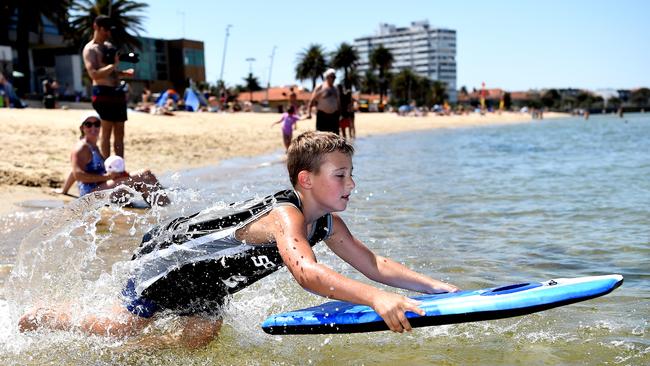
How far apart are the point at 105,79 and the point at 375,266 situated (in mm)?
5884

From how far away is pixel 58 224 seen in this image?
4180 mm

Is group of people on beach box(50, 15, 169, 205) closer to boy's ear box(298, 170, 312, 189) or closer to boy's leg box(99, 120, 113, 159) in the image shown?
boy's leg box(99, 120, 113, 159)

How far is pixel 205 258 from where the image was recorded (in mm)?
3311

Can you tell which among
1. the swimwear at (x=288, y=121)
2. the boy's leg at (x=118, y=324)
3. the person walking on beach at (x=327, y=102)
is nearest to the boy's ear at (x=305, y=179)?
the boy's leg at (x=118, y=324)

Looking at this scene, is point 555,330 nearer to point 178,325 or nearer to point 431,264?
point 431,264

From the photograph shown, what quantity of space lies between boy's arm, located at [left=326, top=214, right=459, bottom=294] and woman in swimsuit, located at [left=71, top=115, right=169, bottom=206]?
13.1 ft

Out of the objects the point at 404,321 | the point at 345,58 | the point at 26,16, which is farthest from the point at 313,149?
the point at 345,58

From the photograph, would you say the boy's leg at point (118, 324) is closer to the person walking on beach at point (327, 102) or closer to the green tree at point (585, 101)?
the person walking on beach at point (327, 102)

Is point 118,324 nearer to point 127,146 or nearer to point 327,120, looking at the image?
point 327,120

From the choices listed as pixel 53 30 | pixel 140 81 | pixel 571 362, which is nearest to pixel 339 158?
pixel 571 362

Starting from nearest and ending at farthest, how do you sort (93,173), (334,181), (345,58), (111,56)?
(334,181), (93,173), (111,56), (345,58)

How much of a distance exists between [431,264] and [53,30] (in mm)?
53129

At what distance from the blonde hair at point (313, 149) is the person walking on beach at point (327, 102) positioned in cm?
1044

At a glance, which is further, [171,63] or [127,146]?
[171,63]
